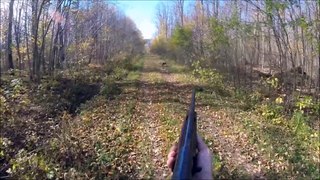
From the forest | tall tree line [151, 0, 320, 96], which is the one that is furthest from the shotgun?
tall tree line [151, 0, 320, 96]

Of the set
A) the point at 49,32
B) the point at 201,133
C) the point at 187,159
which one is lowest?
the point at 201,133

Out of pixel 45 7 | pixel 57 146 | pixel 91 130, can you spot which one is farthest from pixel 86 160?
pixel 45 7

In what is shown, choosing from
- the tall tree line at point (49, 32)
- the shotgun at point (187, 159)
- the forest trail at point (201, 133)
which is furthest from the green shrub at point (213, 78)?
the shotgun at point (187, 159)

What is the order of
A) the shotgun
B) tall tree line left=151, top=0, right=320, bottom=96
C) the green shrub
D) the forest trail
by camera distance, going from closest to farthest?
the shotgun < the forest trail < tall tree line left=151, top=0, right=320, bottom=96 < the green shrub

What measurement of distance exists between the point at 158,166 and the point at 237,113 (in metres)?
5.24

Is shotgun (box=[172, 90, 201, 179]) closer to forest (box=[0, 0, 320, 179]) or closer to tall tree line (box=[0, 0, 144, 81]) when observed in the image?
forest (box=[0, 0, 320, 179])

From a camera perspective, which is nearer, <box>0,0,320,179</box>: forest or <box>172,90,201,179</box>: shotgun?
<box>172,90,201,179</box>: shotgun

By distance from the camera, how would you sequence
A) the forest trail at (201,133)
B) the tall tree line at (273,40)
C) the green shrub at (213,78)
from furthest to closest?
the green shrub at (213,78) < the tall tree line at (273,40) < the forest trail at (201,133)

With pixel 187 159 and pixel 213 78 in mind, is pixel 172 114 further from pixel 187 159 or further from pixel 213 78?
pixel 187 159

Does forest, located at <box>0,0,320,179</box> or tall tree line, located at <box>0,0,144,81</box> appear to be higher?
tall tree line, located at <box>0,0,144,81</box>

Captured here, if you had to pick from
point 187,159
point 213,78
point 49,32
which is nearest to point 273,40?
point 213,78

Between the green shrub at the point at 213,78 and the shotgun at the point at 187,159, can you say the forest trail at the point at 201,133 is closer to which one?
the green shrub at the point at 213,78

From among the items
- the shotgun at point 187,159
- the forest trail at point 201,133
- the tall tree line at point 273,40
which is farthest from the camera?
the tall tree line at point 273,40

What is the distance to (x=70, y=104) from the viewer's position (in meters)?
12.7
